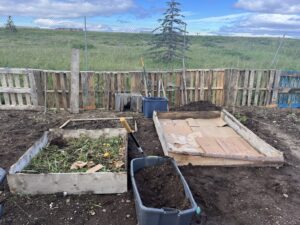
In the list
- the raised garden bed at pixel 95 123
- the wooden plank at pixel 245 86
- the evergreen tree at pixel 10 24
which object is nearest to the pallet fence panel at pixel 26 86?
the raised garden bed at pixel 95 123

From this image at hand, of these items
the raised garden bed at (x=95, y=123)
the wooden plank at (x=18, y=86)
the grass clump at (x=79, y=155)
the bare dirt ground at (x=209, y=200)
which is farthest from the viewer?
the wooden plank at (x=18, y=86)

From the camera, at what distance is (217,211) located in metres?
3.36

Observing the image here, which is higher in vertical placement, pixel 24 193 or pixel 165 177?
pixel 165 177

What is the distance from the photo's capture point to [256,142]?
507cm

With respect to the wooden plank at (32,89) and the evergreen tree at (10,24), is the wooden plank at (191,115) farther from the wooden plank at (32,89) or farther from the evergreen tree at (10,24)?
the evergreen tree at (10,24)

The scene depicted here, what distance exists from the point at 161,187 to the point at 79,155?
1597 mm

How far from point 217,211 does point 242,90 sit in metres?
5.29

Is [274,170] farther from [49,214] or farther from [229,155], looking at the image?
[49,214]

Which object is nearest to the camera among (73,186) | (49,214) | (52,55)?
(49,214)

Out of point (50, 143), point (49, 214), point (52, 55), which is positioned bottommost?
point (49, 214)

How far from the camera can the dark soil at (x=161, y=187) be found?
298 centimetres

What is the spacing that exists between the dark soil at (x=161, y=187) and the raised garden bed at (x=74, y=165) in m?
0.31

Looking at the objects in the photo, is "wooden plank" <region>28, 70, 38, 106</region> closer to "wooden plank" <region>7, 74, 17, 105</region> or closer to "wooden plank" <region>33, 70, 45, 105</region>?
"wooden plank" <region>33, 70, 45, 105</region>

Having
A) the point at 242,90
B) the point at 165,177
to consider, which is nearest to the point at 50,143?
the point at 165,177
